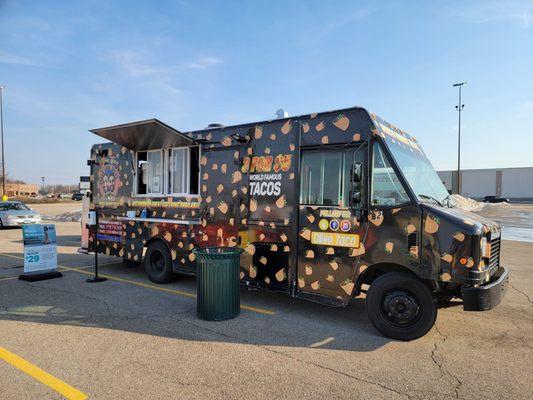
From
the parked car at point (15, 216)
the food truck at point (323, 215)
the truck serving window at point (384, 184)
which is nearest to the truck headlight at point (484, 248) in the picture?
the food truck at point (323, 215)

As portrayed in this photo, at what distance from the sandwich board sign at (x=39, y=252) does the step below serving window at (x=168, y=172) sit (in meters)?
2.14

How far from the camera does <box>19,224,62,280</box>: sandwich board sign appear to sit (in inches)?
305

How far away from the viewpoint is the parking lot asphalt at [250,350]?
350 centimetres

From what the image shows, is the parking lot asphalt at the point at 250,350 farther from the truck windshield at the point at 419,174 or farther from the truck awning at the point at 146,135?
the truck awning at the point at 146,135

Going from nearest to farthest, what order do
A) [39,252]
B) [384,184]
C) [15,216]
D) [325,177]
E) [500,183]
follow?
1. [384,184]
2. [325,177]
3. [39,252]
4. [15,216]
5. [500,183]

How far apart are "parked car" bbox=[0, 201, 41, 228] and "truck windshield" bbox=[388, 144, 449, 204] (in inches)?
772

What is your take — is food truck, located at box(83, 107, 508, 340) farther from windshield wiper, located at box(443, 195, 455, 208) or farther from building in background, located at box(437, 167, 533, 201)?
building in background, located at box(437, 167, 533, 201)

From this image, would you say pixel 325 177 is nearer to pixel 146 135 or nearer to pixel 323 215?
pixel 323 215

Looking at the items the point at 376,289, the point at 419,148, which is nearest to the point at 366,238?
the point at 376,289

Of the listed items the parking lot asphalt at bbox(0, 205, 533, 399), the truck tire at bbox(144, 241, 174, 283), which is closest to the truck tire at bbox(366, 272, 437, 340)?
the parking lot asphalt at bbox(0, 205, 533, 399)

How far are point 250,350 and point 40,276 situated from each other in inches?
222

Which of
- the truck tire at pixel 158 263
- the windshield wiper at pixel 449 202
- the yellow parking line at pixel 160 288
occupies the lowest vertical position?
the yellow parking line at pixel 160 288

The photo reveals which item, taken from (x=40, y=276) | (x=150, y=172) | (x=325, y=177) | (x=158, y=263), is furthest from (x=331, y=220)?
(x=40, y=276)

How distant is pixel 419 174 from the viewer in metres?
5.36
